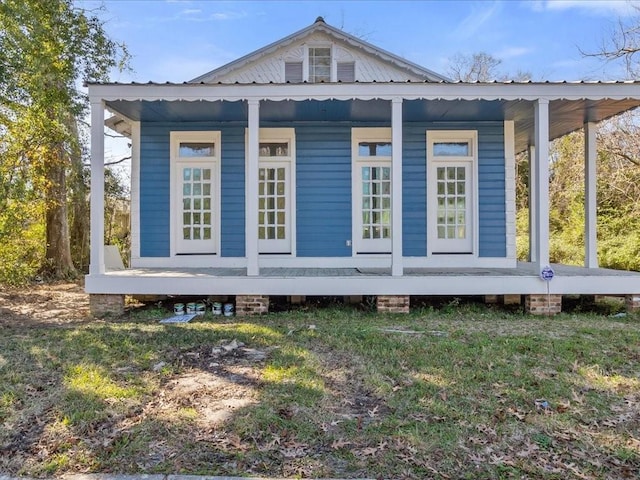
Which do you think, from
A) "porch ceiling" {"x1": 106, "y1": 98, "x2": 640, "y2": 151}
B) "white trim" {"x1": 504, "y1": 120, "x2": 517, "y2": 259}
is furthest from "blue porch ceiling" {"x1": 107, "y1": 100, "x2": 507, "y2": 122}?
"white trim" {"x1": 504, "y1": 120, "x2": 517, "y2": 259}

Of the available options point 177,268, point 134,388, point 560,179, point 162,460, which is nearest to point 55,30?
point 177,268

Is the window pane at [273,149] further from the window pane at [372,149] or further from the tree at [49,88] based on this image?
the tree at [49,88]

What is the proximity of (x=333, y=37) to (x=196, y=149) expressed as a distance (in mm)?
3383

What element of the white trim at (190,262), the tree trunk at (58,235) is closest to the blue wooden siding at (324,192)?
the white trim at (190,262)

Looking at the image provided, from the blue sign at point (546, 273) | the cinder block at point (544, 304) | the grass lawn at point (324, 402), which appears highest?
the blue sign at point (546, 273)

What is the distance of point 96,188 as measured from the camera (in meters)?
5.68

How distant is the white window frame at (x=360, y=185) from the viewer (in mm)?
7379

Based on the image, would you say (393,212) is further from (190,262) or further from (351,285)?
(190,262)

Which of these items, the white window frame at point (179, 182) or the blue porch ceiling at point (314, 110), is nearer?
the blue porch ceiling at point (314, 110)

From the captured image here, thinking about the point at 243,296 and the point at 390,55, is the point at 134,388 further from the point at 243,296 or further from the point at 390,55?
the point at 390,55

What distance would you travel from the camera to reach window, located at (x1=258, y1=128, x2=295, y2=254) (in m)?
7.41

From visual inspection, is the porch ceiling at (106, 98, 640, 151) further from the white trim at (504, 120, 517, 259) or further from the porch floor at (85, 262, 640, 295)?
the porch floor at (85, 262, 640, 295)

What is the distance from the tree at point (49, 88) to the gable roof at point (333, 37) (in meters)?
2.79

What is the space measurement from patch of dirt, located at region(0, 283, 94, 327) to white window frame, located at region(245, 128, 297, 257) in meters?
3.00
